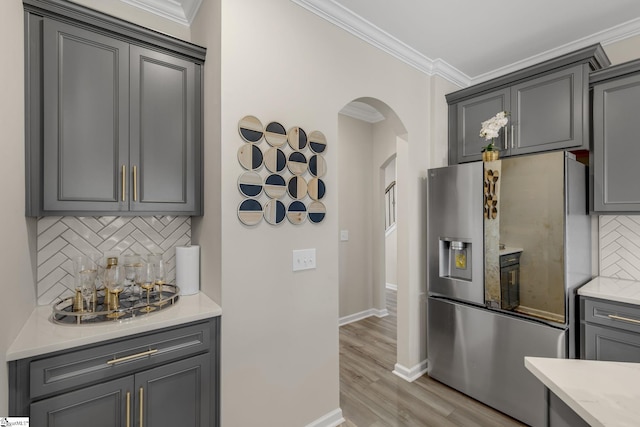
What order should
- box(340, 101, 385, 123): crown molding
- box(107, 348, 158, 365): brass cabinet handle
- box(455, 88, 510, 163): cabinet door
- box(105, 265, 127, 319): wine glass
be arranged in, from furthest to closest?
box(340, 101, 385, 123): crown molding, box(455, 88, 510, 163): cabinet door, box(105, 265, 127, 319): wine glass, box(107, 348, 158, 365): brass cabinet handle

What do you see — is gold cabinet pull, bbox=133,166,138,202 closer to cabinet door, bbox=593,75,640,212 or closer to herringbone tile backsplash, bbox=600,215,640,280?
cabinet door, bbox=593,75,640,212

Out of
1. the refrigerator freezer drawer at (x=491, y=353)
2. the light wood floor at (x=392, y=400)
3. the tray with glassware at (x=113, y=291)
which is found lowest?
the light wood floor at (x=392, y=400)

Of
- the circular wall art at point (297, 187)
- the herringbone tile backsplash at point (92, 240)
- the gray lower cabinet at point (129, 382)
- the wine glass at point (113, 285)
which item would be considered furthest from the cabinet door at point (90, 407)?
the circular wall art at point (297, 187)

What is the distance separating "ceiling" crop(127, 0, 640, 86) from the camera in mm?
2037

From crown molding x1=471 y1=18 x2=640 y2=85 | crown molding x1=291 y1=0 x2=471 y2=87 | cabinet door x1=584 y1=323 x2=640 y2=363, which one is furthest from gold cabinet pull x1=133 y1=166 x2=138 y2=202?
crown molding x1=471 y1=18 x2=640 y2=85

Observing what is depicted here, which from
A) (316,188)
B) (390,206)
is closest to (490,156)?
(316,188)

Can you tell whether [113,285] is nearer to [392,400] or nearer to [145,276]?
[145,276]

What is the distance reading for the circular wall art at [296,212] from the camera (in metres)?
1.86

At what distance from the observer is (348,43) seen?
221 centimetres

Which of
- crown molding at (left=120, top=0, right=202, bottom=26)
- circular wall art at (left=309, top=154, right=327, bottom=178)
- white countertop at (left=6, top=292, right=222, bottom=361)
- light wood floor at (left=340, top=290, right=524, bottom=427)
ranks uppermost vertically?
crown molding at (left=120, top=0, right=202, bottom=26)

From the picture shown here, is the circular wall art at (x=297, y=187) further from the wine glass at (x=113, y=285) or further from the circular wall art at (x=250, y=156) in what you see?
the wine glass at (x=113, y=285)

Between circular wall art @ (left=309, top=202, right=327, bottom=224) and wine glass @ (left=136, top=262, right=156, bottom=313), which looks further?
circular wall art @ (left=309, top=202, right=327, bottom=224)

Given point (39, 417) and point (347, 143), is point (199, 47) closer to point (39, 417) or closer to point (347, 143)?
point (39, 417)

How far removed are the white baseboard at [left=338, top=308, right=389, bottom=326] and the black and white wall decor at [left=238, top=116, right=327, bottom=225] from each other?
2468mm
